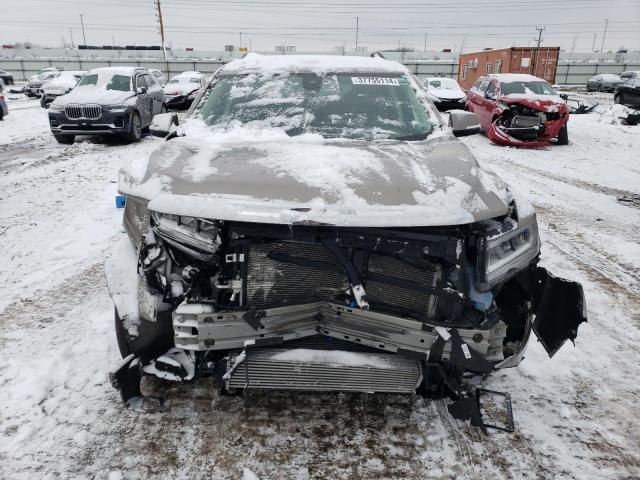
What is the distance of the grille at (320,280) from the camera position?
2377mm

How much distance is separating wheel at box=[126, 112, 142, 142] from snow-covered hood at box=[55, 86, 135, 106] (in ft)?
1.49

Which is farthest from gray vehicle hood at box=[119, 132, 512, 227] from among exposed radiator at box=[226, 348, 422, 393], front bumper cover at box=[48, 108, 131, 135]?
front bumper cover at box=[48, 108, 131, 135]

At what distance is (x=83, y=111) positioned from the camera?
11.1 meters

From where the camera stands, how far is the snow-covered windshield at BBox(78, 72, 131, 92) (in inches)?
479

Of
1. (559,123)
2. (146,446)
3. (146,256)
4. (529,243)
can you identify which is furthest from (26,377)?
(559,123)

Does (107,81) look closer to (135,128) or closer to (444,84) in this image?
(135,128)

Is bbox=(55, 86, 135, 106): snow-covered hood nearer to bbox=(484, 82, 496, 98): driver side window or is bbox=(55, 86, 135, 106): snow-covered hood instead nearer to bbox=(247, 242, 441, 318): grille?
bbox=(484, 82, 496, 98): driver side window

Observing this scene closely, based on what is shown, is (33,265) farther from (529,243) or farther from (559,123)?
(559,123)

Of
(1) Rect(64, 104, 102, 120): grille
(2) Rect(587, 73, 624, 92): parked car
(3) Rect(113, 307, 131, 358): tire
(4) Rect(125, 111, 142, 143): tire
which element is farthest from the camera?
(2) Rect(587, 73, 624, 92): parked car

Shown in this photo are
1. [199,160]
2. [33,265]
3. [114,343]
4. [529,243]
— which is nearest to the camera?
[529,243]

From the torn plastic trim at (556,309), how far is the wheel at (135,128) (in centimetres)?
1084

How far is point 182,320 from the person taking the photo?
224cm

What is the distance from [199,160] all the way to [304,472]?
178cm

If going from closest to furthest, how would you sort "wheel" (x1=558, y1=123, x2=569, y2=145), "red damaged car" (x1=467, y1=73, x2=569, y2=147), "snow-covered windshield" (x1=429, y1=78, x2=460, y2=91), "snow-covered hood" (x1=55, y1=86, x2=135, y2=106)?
"snow-covered hood" (x1=55, y1=86, x2=135, y2=106) < "red damaged car" (x1=467, y1=73, x2=569, y2=147) < "wheel" (x1=558, y1=123, x2=569, y2=145) < "snow-covered windshield" (x1=429, y1=78, x2=460, y2=91)
